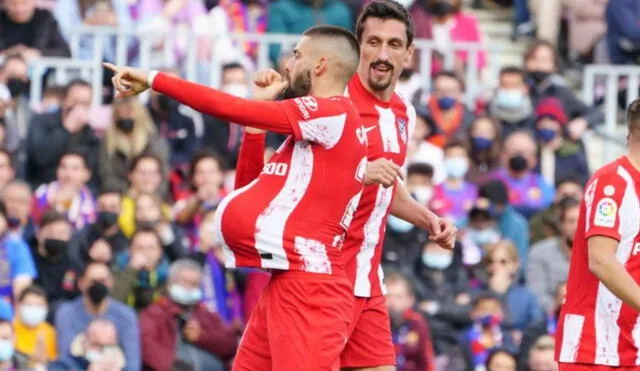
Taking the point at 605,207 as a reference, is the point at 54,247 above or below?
below

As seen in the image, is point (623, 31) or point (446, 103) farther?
point (623, 31)

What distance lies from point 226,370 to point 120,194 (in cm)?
175

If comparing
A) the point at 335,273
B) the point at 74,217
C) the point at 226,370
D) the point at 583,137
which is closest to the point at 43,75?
the point at 74,217

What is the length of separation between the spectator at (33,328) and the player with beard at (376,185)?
436 centimetres

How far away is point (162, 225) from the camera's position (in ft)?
52.5

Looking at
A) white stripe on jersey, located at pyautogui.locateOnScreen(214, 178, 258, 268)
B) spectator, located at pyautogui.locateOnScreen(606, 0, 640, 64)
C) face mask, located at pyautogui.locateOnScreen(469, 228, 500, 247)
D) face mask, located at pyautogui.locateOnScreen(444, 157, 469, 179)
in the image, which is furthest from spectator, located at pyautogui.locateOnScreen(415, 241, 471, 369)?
white stripe on jersey, located at pyautogui.locateOnScreen(214, 178, 258, 268)

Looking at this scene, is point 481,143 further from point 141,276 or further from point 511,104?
point 141,276

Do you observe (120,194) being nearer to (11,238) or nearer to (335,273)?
(11,238)

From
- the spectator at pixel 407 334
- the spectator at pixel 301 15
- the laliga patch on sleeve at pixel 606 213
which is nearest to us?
the laliga patch on sleeve at pixel 606 213

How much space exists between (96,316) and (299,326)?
4.81 meters

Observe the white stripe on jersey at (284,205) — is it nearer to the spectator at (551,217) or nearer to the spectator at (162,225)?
the spectator at (162,225)

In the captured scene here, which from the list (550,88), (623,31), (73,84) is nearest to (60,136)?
(73,84)

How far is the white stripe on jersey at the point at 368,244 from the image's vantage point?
1083cm

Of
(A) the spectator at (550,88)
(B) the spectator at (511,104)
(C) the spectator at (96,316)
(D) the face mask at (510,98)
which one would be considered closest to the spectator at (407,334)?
(C) the spectator at (96,316)
